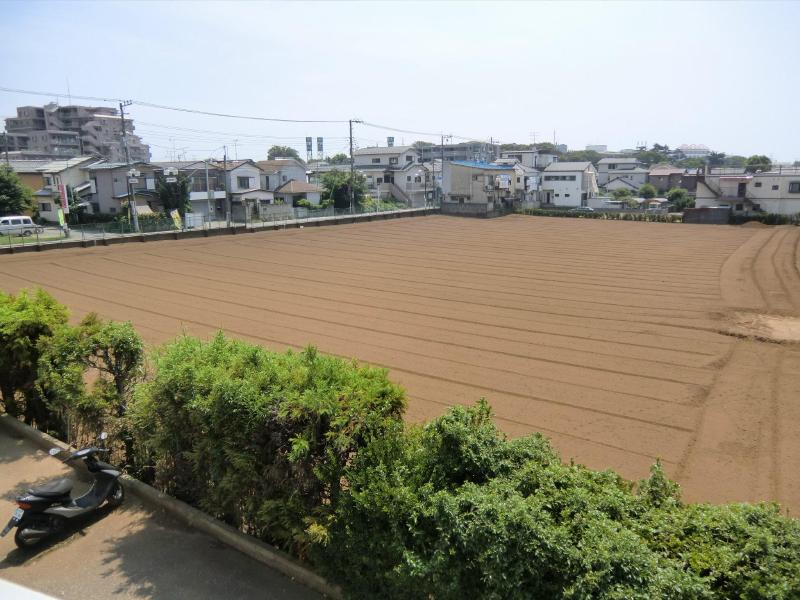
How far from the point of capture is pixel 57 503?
538cm

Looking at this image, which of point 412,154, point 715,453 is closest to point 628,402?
point 715,453

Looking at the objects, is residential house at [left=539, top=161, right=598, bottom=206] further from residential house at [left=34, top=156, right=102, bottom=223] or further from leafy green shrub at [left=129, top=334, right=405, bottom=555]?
leafy green shrub at [left=129, top=334, right=405, bottom=555]

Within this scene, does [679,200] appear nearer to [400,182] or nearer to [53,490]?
[400,182]

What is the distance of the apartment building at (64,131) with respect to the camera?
279ft

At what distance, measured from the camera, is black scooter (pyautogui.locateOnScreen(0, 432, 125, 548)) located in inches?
203

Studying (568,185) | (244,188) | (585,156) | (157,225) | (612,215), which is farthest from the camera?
(585,156)

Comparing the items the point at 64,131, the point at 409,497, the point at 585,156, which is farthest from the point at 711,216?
the point at 585,156

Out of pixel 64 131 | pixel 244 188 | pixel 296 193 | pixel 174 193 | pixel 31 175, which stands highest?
pixel 64 131

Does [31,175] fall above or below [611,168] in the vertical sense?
above

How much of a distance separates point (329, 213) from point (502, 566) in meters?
45.0

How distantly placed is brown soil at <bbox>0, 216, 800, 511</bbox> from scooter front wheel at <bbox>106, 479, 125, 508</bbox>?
463 cm

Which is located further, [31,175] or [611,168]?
[611,168]

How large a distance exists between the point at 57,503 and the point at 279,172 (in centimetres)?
5589

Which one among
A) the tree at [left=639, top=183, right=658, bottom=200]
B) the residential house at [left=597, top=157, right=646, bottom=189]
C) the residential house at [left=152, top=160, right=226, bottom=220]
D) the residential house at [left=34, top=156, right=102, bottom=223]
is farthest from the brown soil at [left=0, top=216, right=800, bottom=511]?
the residential house at [left=597, top=157, right=646, bottom=189]
